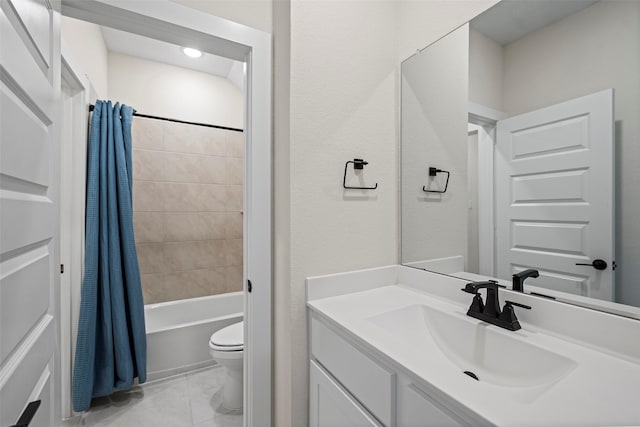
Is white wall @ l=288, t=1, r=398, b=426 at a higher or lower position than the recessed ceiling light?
lower

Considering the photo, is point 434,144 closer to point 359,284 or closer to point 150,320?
point 359,284

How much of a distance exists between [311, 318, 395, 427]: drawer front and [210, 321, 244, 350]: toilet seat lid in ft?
2.78

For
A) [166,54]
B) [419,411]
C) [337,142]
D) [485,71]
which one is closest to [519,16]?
[485,71]

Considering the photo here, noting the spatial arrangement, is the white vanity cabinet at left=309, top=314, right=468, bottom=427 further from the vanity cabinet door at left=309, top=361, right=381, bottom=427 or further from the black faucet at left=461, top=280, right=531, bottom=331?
the black faucet at left=461, top=280, right=531, bottom=331

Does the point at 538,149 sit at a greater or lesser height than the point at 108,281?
greater

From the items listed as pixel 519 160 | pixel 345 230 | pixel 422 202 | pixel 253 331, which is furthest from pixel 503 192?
pixel 253 331

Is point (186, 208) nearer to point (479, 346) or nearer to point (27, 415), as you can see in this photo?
point (27, 415)

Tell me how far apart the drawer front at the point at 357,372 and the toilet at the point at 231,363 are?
0.82 m

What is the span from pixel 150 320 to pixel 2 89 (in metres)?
2.45

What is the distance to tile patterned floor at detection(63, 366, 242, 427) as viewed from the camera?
5.51 ft

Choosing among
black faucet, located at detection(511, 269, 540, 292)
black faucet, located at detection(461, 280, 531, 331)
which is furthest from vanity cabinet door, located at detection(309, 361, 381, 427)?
black faucet, located at detection(511, 269, 540, 292)

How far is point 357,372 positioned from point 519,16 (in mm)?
1308

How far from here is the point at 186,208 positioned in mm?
2727

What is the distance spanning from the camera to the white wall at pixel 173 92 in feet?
8.27
